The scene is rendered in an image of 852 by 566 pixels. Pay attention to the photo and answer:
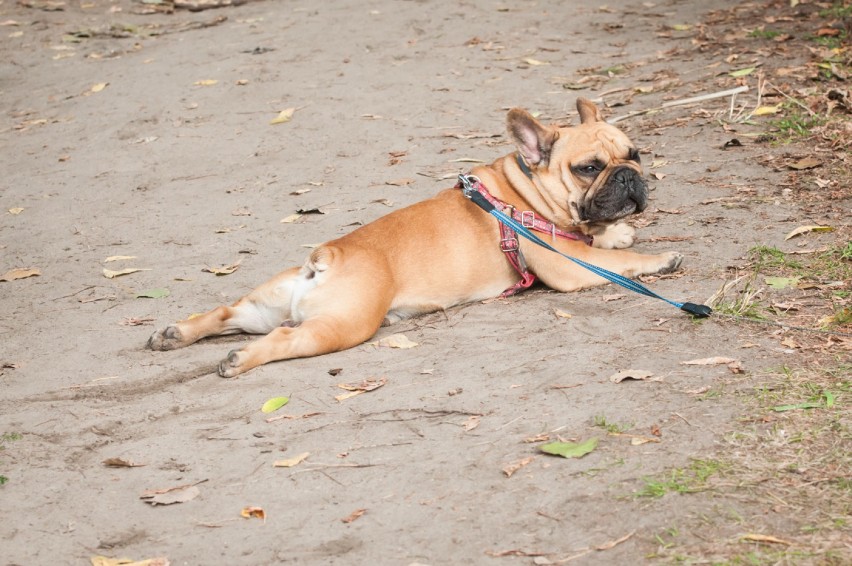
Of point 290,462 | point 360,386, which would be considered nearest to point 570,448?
point 290,462

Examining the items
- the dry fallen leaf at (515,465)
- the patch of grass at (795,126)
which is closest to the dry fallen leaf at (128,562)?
the dry fallen leaf at (515,465)

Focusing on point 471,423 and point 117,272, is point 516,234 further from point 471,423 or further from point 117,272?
point 117,272

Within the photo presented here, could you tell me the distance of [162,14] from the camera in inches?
592

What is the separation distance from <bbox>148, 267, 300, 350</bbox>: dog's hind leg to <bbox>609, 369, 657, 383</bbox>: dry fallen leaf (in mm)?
2174

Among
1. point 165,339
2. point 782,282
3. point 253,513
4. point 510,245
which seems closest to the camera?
point 253,513

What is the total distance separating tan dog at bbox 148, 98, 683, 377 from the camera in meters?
5.66

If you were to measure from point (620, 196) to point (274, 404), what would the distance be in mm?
2536

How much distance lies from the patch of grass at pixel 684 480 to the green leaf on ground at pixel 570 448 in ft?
1.07

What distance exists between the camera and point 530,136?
6113 millimetres

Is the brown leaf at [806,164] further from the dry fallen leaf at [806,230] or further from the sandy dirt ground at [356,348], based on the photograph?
the dry fallen leaf at [806,230]

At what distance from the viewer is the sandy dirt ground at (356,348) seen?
372 cm

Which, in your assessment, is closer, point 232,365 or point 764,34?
point 232,365

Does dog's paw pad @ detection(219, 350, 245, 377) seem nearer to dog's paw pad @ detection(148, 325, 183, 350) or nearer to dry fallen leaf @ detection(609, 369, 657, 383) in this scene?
dog's paw pad @ detection(148, 325, 183, 350)

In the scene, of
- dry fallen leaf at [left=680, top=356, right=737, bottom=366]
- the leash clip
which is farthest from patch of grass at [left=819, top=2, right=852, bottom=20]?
dry fallen leaf at [left=680, top=356, right=737, bottom=366]
